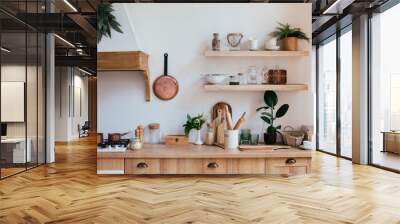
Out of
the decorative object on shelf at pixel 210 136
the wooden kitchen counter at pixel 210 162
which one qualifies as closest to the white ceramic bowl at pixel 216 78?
the decorative object on shelf at pixel 210 136

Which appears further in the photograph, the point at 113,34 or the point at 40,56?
the point at 40,56

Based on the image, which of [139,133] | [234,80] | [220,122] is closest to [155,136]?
[139,133]

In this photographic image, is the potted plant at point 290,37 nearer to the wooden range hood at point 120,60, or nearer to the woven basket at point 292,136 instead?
the woven basket at point 292,136

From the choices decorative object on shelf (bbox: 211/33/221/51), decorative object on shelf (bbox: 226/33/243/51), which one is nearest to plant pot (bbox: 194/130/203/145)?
decorative object on shelf (bbox: 211/33/221/51)

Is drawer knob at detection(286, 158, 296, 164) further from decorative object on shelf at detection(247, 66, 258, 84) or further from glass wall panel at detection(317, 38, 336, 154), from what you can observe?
glass wall panel at detection(317, 38, 336, 154)

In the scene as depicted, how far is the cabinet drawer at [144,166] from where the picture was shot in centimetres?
421

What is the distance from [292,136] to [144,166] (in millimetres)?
1962

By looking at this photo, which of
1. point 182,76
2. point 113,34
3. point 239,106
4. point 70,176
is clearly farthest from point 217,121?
point 70,176

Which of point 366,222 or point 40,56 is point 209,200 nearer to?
point 366,222

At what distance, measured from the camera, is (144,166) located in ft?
13.8

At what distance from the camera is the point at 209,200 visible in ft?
11.1

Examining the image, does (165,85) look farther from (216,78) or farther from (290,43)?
(290,43)

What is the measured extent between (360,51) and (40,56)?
5463 mm

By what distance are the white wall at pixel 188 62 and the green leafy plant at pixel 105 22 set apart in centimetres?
32
